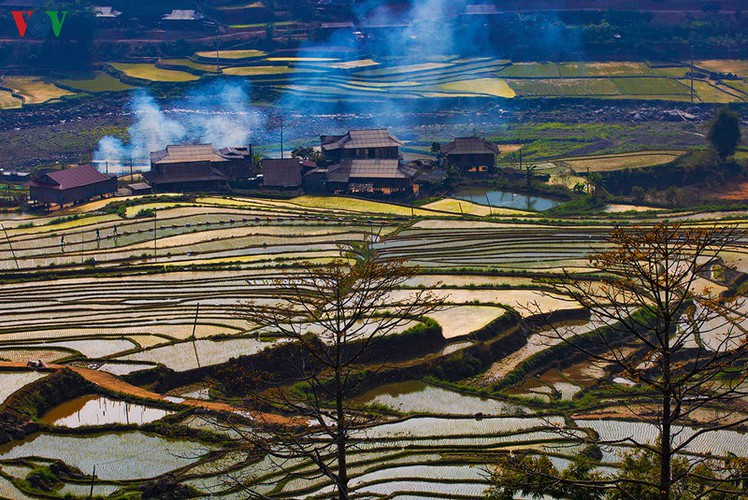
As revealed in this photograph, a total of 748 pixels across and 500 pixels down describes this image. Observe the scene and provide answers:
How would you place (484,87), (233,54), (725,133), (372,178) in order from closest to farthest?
1. (372,178)
2. (725,133)
3. (484,87)
4. (233,54)

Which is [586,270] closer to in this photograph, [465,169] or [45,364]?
[45,364]

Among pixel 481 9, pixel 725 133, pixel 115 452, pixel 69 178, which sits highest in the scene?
pixel 481 9

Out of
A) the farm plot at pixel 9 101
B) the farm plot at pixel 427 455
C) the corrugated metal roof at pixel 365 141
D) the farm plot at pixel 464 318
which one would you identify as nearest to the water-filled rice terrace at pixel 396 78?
the farm plot at pixel 9 101

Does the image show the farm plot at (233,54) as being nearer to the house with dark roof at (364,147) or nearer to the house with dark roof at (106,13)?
the house with dark roof at (106,13)

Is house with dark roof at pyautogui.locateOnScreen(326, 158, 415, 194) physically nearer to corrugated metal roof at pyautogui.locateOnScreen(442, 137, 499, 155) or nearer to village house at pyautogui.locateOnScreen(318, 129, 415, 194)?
village house at pyautogui.locateOnScreen(318, 129, 415, 194)

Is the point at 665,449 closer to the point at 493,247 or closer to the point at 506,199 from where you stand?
the point at 493,247

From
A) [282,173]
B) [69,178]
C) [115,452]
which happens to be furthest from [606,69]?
[115,452]

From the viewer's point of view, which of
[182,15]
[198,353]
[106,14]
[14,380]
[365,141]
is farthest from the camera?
[182,15]

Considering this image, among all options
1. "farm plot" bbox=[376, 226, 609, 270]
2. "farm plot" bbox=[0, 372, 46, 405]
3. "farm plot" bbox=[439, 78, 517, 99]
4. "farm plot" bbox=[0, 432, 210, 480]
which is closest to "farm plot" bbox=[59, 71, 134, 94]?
"farm plot" bbox=[439, 78, 517, 99]
